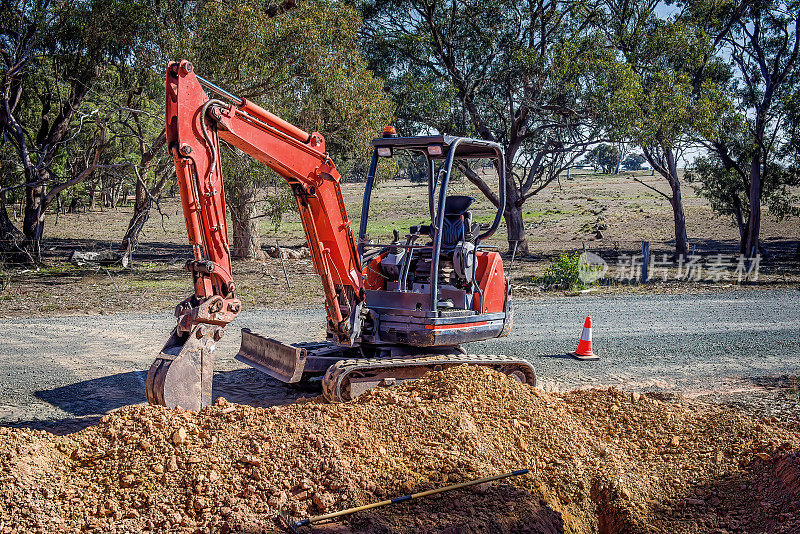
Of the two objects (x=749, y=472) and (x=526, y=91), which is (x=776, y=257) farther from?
(x=749, y=472)

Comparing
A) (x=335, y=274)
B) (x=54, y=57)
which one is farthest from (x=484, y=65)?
(x=335, y=274)

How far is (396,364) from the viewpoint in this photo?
7.49m

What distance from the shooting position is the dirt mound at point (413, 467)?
16.0 feet

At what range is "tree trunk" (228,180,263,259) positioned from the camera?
72.1 ft

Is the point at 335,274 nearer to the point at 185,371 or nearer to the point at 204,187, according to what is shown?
the point at 204,187

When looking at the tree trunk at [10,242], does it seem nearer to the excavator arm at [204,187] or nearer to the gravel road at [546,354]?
the gravel road at [546,354]

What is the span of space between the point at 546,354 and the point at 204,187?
6.31m

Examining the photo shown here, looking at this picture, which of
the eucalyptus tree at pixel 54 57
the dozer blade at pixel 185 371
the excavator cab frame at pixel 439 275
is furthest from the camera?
the eucalyptus tree at pixel 54 57

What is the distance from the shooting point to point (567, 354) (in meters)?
10.7

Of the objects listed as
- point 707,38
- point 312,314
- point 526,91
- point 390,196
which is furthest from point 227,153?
point 390,196

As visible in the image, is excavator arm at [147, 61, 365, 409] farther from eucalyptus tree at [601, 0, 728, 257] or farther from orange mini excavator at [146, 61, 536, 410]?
eucalyptus tree at [601, 0, 728, 257]

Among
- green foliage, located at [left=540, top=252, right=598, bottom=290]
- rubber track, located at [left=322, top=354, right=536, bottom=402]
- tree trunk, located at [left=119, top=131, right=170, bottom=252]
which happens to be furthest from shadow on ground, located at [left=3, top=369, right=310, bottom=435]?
tree trunk, located at [left=119, top=131, right=170, bottom=252]

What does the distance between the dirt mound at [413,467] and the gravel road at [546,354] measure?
192 centimetres

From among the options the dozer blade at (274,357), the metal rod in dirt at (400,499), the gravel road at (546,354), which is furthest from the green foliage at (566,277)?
the metal rod in dirt at (400,499)
